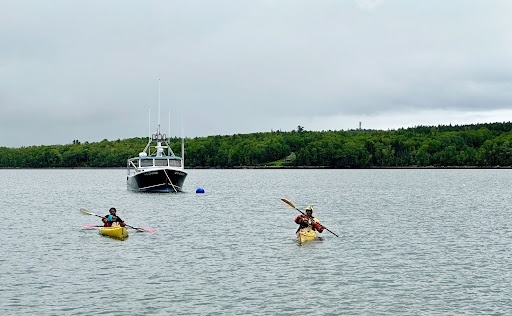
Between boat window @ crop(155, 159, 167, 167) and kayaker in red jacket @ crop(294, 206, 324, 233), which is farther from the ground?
boat window @ crop(155, 159, 167, 167)

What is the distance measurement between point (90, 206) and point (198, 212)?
62.0ft

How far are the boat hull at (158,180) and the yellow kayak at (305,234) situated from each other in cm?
4886

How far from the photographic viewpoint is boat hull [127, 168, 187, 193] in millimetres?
96062

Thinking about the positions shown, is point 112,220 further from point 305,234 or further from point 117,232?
point 305,234

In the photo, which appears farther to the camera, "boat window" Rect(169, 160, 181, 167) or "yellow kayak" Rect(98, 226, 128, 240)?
"boat window" Rect(169, 160, 181, 167)

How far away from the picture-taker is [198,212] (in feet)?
251

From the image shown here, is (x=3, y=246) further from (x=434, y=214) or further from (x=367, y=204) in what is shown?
(x=367, y=204)

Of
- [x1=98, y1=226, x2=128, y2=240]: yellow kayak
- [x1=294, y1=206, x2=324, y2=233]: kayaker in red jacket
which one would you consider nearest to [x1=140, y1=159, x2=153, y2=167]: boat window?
[x1=98, y1=226, x2=128, y2=240]: yellow kayak

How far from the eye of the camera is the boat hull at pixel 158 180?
9606 cm

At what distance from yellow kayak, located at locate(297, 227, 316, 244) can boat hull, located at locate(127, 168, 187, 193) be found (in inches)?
1924

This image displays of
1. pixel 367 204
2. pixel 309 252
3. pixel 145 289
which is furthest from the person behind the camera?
pixel 367 204

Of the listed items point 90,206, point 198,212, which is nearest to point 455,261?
point 198,212

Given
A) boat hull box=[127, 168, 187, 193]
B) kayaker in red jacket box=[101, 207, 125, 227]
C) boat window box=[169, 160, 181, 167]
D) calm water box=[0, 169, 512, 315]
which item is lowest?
calm water box=[0, 169, 512, 315]

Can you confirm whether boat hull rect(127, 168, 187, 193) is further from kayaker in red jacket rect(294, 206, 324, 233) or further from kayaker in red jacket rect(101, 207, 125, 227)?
kayaker in red jacket rect(294, 206, 324, 233)
